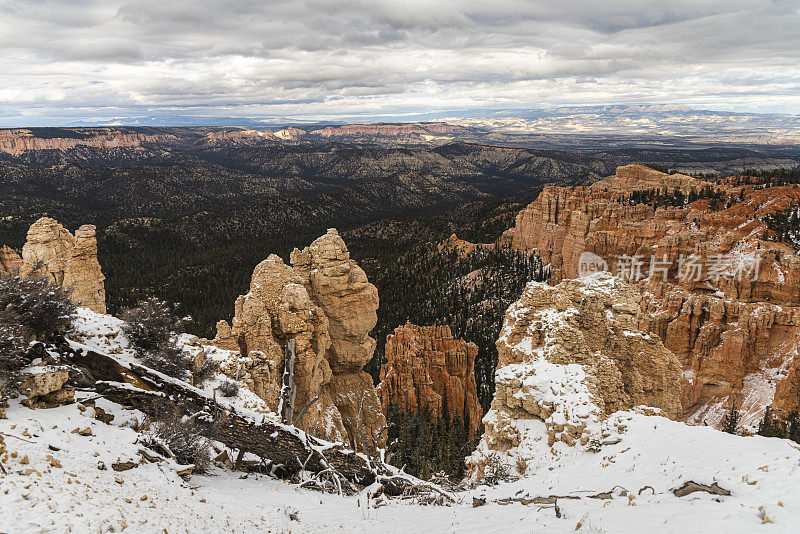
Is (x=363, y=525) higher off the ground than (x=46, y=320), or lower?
lower

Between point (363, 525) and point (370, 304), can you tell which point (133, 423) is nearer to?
point (363, 525)

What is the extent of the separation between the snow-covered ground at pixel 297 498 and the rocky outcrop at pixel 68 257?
28.5m

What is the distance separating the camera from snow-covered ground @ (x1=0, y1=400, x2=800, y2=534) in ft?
18.5

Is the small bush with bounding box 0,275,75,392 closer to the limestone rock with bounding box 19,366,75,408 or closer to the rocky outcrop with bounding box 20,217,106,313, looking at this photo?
the limestone rock with bounding box 19,366,75,408

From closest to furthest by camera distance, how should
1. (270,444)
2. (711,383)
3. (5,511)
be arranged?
(5,511)
(270,444)
(711,383)

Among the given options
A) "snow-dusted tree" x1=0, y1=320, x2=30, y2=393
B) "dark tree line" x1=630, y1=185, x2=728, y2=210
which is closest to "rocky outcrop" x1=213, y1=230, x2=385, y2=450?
"snow-dusted tree" x1=0, y1=320, x2=30, y2=393

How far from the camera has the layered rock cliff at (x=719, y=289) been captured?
39.7m

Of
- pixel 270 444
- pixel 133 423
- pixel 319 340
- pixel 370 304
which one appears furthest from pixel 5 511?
pixel 370 304

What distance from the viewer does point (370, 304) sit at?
23.0 meters

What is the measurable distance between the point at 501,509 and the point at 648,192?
88.0 metres

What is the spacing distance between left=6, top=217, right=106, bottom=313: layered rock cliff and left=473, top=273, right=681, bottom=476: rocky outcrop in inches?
1163

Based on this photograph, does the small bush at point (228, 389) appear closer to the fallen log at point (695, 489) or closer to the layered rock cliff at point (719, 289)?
the fallen log at point (695, 489)

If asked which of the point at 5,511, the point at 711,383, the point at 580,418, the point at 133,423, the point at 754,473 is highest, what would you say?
the point at 5,511

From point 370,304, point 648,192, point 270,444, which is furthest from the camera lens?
point 648,192
